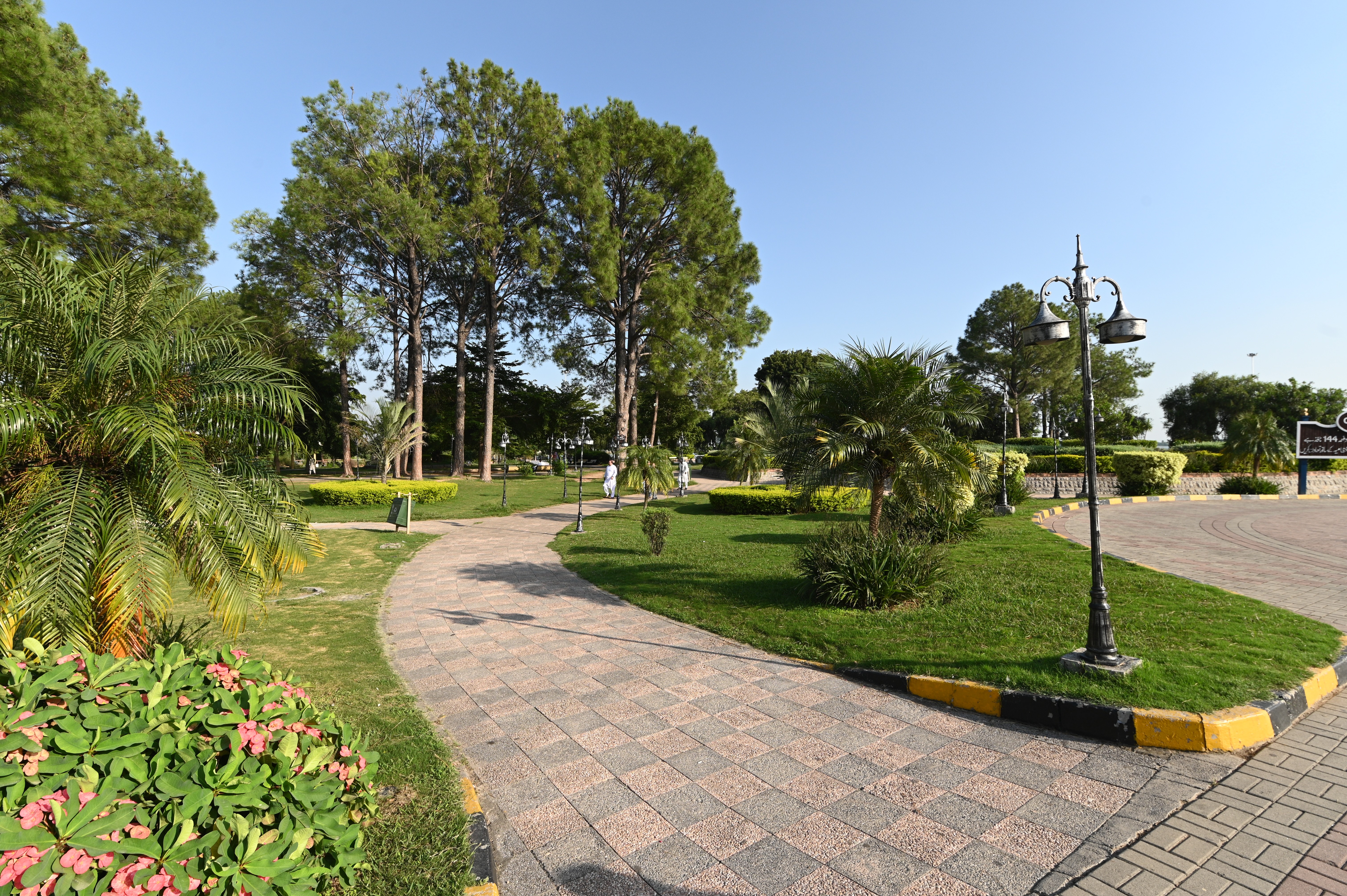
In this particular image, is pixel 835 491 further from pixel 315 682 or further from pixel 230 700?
pixel 230 700

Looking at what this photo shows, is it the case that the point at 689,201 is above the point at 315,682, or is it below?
above

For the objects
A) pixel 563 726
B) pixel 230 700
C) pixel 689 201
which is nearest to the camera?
pixel 230 700

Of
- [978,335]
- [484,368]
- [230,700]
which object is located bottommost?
[230,700]

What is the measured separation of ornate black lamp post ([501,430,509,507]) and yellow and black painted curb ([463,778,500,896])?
18.8 m

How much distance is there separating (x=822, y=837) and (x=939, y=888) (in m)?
0.60

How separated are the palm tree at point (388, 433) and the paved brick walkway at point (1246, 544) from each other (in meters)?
24.3

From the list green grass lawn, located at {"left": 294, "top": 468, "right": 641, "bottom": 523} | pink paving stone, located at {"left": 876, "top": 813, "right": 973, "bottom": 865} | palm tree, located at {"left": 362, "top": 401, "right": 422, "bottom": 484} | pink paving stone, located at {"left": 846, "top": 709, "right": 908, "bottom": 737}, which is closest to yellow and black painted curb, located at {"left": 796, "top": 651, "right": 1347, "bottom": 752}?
pink paving stone, located at {"left": 846, "top": 709, "right": 908, "bottom": 737}

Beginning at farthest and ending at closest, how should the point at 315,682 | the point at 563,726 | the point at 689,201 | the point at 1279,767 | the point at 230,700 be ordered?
the point at 689,201
the point at 315,682
the point at 563,726
the point at 1279,767
the point at 230,700

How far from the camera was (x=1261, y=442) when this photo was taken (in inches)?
998

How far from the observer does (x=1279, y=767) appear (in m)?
4.00

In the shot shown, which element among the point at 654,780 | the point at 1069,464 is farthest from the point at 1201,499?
the point at 654,780

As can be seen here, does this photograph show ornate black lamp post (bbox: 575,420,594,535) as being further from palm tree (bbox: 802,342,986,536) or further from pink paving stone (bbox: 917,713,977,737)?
pink paving stone (bbox: 917,713,977,737)

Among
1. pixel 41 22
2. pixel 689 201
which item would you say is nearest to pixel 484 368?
pixel 689 201

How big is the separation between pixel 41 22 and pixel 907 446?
85.9 feet
